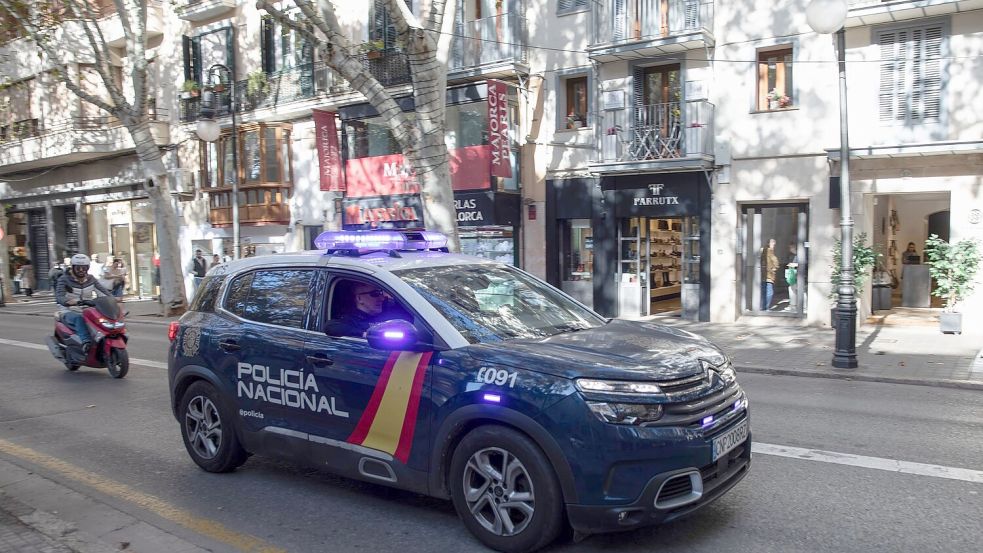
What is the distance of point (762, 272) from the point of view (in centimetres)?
1723

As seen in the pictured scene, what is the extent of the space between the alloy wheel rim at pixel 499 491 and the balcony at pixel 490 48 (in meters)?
16.4

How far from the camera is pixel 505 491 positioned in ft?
13.6

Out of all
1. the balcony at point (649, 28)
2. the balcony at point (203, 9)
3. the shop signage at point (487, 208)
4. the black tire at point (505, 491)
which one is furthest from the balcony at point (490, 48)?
the black tire at point (505, 491)

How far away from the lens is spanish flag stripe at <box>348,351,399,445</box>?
464 centimetres

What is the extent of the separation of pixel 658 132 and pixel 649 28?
2.54 meters

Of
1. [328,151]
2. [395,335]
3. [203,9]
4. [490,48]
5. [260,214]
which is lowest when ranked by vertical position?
[395,335]

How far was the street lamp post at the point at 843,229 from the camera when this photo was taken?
10.4 m

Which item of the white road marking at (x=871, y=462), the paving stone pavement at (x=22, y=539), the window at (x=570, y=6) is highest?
the window at (x=570, y=6)

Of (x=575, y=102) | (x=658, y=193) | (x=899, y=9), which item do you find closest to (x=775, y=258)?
(x=658, y=193)

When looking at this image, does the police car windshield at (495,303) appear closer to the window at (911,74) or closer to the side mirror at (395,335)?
the side mirror at (395,335)

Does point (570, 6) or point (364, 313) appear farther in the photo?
point (570, 6)

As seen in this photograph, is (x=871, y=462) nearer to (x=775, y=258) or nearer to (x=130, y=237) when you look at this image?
(x=775, y=258)

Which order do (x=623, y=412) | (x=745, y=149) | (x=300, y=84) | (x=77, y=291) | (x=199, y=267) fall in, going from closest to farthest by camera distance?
(x=623, y=412) → (x=77, y=291) → (x=745, y=149) → (x=300, y=84) → (x=199, y=267)

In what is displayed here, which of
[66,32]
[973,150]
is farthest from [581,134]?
[66,32]
